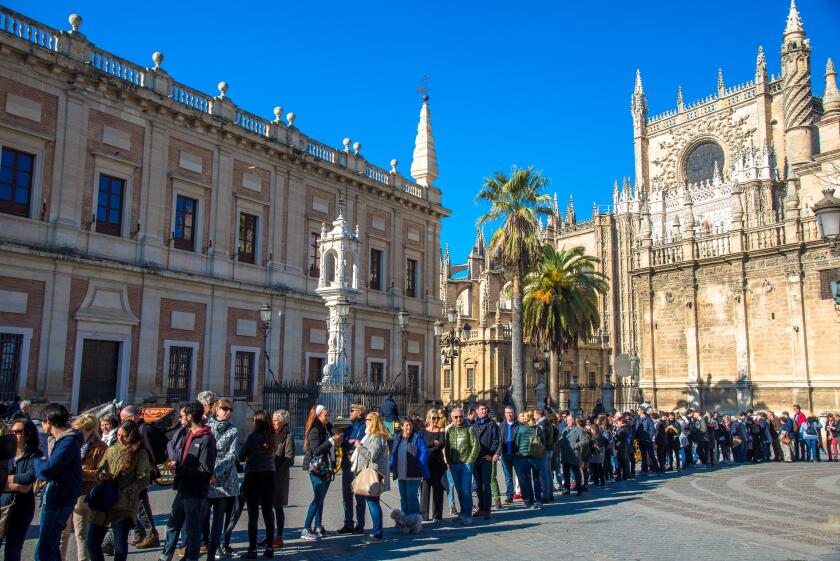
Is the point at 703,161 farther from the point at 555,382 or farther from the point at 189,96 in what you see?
the point at 189,96

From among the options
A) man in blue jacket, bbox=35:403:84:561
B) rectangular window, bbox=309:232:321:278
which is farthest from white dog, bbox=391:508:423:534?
rectangular window, bbox=309:232:321:278

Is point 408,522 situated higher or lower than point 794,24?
lower

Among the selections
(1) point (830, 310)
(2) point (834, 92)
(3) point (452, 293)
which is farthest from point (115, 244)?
(3) point (452, 293)

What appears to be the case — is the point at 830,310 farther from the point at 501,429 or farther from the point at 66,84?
the point at 66,84

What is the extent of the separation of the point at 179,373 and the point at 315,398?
5.01 meters

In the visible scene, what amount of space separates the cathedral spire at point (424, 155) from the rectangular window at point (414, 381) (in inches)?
346

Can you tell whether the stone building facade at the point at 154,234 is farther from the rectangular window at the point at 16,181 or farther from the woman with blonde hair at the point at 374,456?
the woman with blonde hair at the point at 374,456

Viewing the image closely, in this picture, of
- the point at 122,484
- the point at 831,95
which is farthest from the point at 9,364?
the point at 831,95

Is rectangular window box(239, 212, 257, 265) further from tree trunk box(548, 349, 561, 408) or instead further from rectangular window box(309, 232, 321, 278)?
tree trunk box(548, 349, 561, 408)

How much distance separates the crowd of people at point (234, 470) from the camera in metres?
6.22

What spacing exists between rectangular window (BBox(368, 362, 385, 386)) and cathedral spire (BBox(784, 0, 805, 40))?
1738 inches

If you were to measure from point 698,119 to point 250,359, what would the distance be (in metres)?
54.3

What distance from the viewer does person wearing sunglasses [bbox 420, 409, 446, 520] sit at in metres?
10.1

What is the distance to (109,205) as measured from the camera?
21.6m
